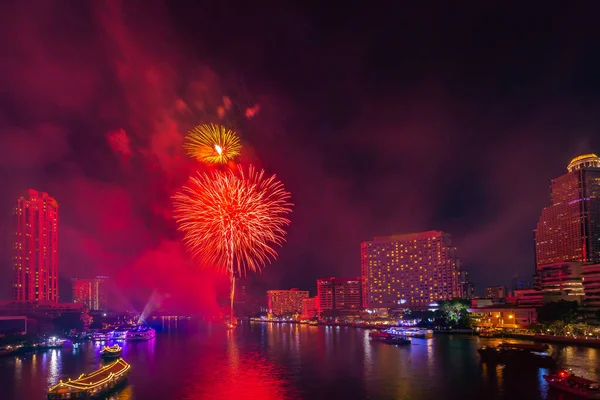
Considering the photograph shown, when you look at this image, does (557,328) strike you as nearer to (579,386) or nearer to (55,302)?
(579,386)

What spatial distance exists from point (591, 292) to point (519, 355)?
39.4m

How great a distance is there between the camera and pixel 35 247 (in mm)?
110875

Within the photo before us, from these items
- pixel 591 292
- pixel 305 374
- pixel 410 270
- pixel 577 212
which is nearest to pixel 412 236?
pixel 410 270

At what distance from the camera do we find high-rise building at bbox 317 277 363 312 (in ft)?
616

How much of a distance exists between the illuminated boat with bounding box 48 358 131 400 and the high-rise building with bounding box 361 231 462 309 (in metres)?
127

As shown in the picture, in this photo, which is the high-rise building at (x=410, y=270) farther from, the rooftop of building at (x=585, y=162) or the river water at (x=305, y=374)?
the river water at (x=305, y=374)

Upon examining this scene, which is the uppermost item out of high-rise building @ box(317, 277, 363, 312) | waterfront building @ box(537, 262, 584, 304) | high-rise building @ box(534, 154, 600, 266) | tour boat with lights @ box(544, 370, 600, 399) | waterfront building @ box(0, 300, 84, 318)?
high-rise building @ box(534, 154, 600, 266)

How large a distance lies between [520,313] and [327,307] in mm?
109289

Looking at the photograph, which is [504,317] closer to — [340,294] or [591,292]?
[591,292]

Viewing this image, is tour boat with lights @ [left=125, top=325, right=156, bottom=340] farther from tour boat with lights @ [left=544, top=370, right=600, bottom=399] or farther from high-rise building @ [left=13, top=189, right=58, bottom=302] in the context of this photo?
tour boat with lights @ [left=544, top=370, right=600, bottom=399]

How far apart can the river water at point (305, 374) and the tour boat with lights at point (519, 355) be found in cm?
150

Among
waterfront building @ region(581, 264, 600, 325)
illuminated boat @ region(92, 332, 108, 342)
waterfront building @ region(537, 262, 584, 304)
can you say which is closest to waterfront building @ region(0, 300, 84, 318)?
illuminated boat @ region(92, 332, 108, 342)

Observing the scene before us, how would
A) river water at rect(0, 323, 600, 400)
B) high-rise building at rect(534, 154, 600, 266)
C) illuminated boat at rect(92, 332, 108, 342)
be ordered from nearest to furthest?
1. river water at rect(0, 323, 600, 400)
2. illuminated boat at rect(92, 332, 108, 342)
3. high-rise building at rect(534, 154, 600, 266)

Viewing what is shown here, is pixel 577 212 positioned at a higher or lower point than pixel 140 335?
higher
